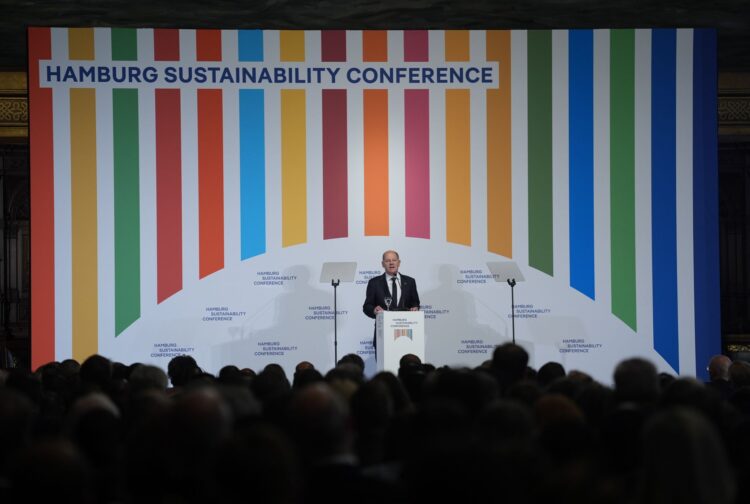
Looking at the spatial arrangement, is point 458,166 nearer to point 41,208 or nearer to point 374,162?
point 374,162

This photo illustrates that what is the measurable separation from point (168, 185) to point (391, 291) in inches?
96.8

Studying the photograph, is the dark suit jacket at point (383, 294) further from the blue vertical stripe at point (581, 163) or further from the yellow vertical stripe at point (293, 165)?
the blue vertical stripe at point (581, 163)

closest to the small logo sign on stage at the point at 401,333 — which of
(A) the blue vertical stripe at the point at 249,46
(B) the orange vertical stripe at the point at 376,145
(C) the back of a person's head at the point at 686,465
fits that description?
(B) the orange vertical stripe at the point at 376,145

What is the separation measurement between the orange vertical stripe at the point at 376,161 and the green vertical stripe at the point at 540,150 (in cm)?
141

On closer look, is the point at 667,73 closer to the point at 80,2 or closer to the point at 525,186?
the point at 525,186

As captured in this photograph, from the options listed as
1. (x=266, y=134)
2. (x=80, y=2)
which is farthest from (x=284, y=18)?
(x=80, y=2)

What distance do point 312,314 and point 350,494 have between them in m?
7.03

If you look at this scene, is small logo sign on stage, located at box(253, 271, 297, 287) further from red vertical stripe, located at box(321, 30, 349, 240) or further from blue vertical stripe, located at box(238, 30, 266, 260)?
red vertical stripe, located at box(321, 30, 349, 240)

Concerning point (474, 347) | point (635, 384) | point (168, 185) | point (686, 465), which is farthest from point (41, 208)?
point (686, 465)

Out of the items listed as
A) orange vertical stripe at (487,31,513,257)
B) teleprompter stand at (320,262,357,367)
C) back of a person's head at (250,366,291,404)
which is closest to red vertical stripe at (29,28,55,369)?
teleprompter stand at (320,262,357,367)

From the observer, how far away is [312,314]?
30.9 ft

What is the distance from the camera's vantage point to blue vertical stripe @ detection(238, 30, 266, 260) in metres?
9.54

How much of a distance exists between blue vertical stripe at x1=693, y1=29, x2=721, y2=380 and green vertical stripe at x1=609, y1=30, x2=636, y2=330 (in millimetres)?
616

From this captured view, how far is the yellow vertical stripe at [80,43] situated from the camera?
9500 millimetres
